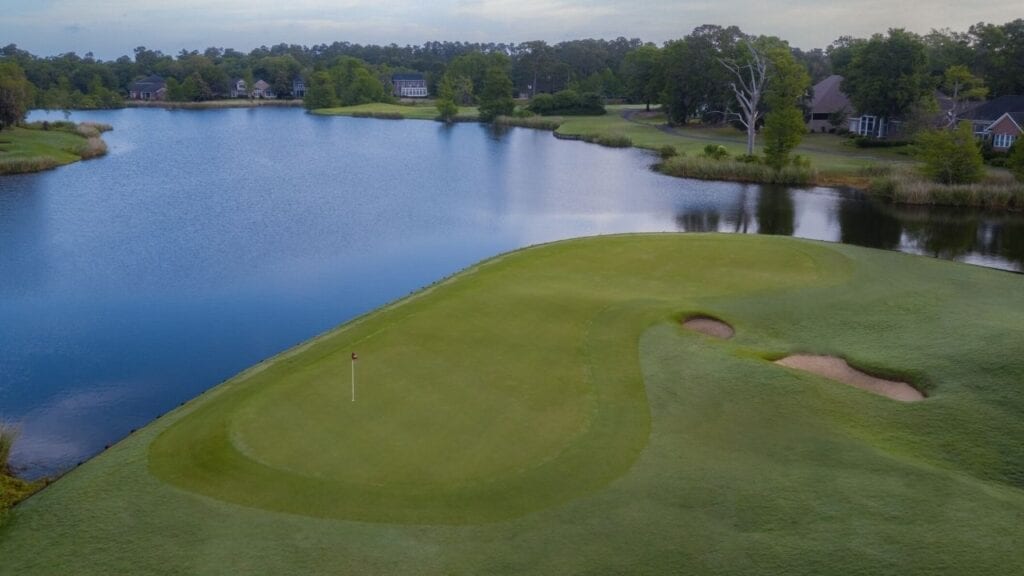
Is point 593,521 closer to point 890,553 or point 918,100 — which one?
point 890,553

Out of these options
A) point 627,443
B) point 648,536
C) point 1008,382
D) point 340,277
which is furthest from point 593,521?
point 340,277

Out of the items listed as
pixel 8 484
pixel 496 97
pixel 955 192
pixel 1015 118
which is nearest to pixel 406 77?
pixel 496 97

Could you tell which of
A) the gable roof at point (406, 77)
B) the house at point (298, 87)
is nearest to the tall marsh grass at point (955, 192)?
the gable roof at point (406, 77)

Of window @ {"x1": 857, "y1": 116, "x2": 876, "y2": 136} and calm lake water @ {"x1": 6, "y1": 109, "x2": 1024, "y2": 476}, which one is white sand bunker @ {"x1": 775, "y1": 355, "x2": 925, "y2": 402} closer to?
calm lake water @ {"x1": 6, "y1": 109, "x2": 1024, "y2": 476}


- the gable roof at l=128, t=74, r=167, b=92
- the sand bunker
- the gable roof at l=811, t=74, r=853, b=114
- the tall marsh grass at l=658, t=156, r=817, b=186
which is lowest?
the sand bunker

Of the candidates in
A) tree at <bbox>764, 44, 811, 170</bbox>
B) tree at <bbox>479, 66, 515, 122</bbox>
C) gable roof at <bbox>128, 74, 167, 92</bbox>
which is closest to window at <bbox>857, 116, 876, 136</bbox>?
tree at <bbox>764, 44, 811, 170</bbox>

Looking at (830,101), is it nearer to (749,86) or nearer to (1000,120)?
(749,86)
